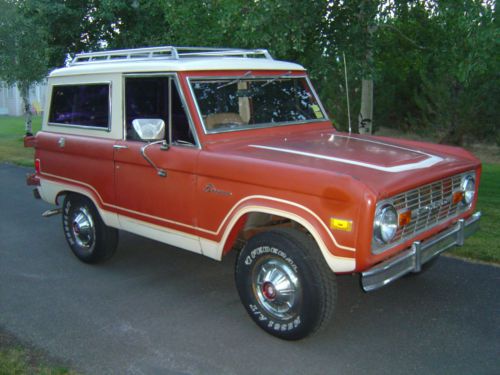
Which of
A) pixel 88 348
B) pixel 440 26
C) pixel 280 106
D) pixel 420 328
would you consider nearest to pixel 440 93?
pixel 440 26

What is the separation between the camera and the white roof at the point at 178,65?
4496mm

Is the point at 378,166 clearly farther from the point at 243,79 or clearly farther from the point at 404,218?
the point at 243,79

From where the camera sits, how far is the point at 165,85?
15.0 feet

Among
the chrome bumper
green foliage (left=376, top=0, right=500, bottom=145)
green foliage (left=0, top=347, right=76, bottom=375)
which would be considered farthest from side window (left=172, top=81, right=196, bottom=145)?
green foliage (left=376, top=0, right=500, bottom=145)

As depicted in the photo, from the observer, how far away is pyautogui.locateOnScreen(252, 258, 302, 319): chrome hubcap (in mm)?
3822

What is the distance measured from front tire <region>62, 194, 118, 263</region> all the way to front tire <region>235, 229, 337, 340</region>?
6.23 ft

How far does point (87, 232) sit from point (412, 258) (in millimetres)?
3352

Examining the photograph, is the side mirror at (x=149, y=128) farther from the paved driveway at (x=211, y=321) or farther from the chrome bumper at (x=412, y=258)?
the chrome bumper at (x=412, y=258)

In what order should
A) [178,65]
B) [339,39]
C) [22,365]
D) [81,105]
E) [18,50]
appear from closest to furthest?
1. [22,365]
2. [178,65]
3. [81,105]
4. [339,39]
5. [18,50]

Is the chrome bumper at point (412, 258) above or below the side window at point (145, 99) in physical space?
below

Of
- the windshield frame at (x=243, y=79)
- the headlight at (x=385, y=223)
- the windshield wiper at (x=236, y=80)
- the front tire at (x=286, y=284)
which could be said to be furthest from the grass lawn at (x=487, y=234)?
the windshield wiper at (x=236, y=80)

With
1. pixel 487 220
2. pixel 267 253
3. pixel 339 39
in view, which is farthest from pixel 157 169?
pixel 487 220

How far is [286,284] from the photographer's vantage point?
387 cm

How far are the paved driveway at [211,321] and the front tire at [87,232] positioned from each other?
165 mm
